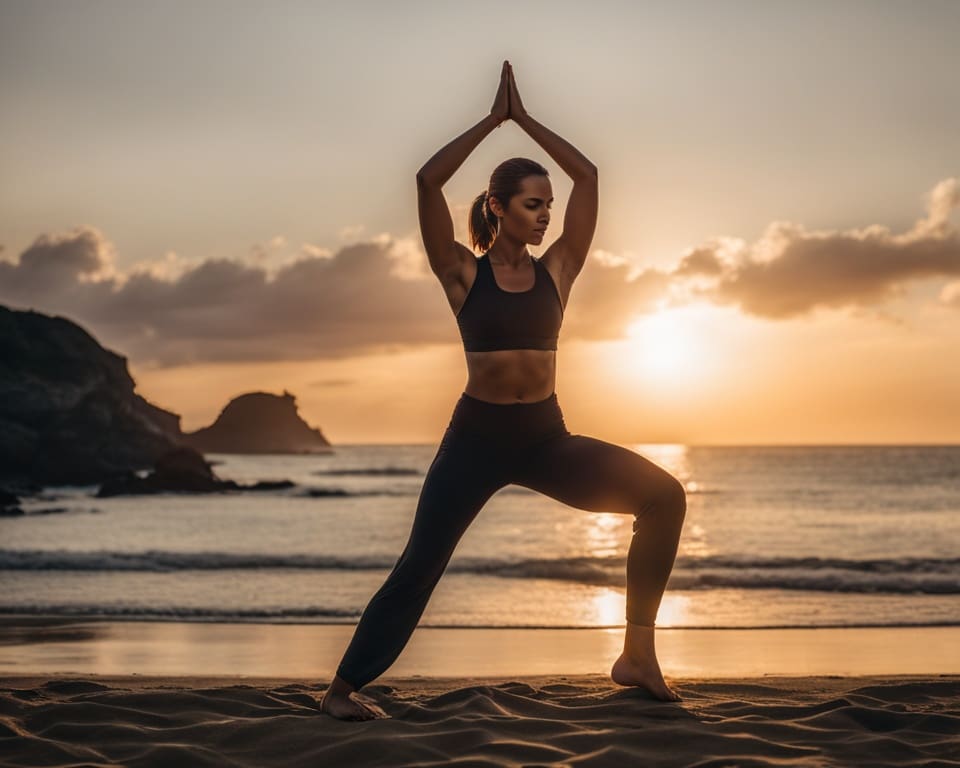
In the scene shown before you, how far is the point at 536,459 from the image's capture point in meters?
3.96

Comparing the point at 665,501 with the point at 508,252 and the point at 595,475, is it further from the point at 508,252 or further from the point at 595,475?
the point at 508,252

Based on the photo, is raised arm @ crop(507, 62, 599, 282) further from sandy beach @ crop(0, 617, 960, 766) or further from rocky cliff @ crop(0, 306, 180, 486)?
rocky cliff @ crop(0, 306, 180, 486)

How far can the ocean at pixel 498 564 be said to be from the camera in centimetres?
920

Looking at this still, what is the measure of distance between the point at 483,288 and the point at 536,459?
0.66 metres

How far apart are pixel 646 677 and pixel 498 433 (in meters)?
1.14

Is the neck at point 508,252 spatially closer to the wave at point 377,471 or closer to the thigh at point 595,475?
the thigh at point 595,475

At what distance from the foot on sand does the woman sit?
49 cm

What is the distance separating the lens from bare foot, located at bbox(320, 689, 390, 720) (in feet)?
12.7

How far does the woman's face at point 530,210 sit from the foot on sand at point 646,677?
5.49ft

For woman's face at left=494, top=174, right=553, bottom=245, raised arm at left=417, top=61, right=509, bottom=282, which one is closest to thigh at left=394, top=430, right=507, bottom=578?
raised arm at left=417, top=61, right=509, bottom=282

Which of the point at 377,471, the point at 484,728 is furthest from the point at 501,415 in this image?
the point at 377,471

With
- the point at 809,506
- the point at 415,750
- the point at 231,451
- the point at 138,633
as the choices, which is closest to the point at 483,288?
the point at 415,750

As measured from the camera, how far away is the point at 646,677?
4.16 m

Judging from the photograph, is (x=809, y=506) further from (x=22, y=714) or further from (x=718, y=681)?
(x=22, y=714)
